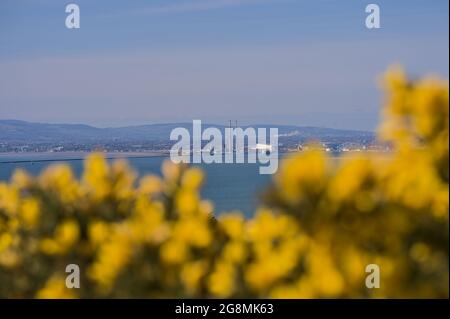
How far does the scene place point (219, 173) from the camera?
2572 mm

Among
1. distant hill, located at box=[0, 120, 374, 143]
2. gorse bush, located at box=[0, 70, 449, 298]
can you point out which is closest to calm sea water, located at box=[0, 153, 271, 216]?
distant hill, located at box=[0, 120, 374, 143]

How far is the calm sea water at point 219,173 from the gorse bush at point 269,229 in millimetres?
373

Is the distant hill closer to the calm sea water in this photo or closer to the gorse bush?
the calm sea water

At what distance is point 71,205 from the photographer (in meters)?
1.97

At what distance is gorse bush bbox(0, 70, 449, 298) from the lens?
145 cm

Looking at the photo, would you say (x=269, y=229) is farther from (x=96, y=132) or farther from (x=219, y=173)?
(x=96, y=132)

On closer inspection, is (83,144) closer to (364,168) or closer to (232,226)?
(232,226)

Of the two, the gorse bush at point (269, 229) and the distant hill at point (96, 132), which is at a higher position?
the distant hill at point (96, 132)

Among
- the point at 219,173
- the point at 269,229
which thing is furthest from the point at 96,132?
the point at 269,229

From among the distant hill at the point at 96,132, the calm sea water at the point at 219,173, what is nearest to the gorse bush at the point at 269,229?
the calm sea water at the point at 219,173

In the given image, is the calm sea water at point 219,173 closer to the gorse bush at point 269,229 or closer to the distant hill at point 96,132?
the distant hill at point 96,132

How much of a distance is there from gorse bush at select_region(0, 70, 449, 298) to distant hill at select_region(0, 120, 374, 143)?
0.58 m

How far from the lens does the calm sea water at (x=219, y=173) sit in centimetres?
244

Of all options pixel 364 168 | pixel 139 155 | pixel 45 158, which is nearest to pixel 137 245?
pixel 364 168
